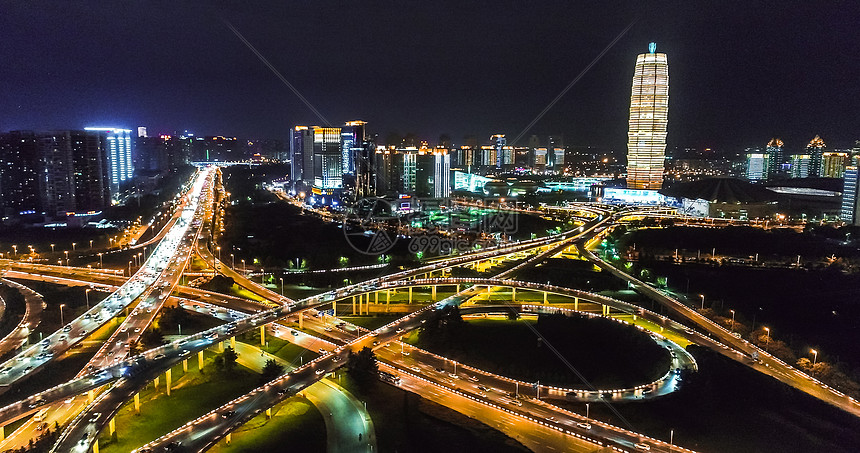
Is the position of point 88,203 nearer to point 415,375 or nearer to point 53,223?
point 53,223

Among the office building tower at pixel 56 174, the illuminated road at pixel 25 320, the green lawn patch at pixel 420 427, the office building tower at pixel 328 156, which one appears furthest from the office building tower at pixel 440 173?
the green lawn patch at pixel 420 427

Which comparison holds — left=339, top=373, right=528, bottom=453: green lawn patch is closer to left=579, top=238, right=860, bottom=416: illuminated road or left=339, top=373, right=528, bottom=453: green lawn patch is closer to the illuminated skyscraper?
left=579, top=238, right=860, bottom=416: illuminated road

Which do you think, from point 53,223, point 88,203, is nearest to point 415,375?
point 53,223

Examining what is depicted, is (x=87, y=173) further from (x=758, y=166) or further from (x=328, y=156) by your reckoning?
(x=758, y=166)

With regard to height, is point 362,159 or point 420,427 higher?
point 362,159

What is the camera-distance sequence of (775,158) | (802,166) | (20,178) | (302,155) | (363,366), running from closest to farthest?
1. (363,366)
2. (20,178)
3. (302,155)
4. (802,166)
5. (775,158)

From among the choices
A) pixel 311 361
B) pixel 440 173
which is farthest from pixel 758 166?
pixel 311 361

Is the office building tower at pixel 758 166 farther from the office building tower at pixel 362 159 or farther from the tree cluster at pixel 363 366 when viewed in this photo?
the tree cluster at pixel 363 366
